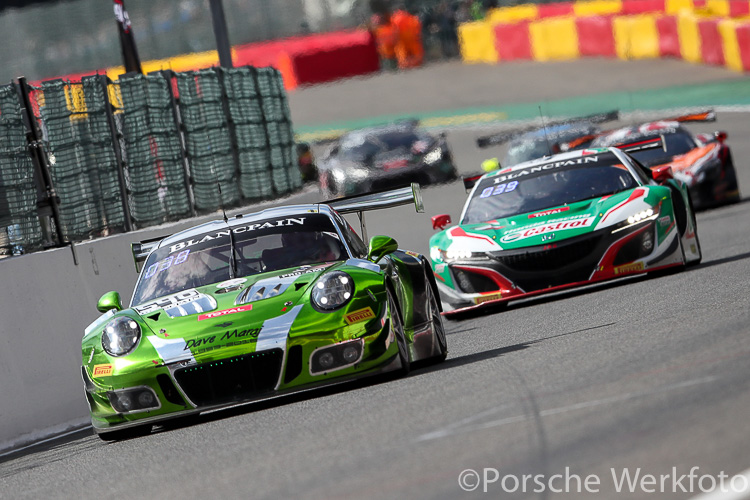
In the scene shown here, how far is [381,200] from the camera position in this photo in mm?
9531

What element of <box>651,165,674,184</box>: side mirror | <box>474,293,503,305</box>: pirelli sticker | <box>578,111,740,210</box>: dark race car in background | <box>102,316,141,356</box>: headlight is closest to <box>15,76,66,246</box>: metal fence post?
<box>102,316,141,356</box>: headlight

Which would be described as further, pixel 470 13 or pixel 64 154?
pixel 470 13

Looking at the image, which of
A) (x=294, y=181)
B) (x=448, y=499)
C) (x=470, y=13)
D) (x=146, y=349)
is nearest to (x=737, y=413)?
(x=448, y=499)

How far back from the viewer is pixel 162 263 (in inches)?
357

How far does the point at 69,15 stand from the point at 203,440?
121 ft

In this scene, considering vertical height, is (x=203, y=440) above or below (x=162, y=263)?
below

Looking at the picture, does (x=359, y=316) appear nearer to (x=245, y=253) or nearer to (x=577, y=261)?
(x=245, y=253)

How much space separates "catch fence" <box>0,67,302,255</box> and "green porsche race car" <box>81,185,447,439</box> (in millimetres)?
767

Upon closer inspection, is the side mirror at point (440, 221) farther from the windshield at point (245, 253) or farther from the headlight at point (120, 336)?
the headlight at point (120, 336)

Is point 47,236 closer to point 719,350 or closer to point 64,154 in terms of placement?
point 64,154

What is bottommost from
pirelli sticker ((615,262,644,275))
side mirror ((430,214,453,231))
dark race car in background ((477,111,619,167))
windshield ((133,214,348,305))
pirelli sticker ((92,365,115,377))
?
pirelli sticker ((615,262,644,275))

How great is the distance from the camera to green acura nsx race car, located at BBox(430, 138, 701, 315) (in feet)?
37.8

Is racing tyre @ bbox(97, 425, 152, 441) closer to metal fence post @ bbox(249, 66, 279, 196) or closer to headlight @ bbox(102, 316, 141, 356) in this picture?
headlight @ bbox(102, 316, 141, 356)

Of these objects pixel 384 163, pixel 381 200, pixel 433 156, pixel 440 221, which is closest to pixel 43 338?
pixel 381 200
